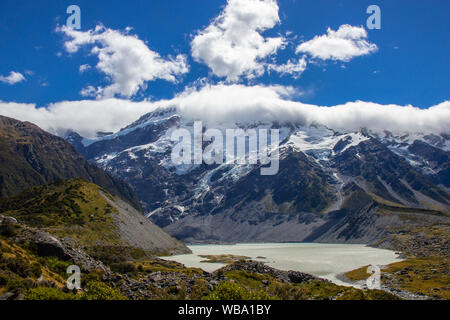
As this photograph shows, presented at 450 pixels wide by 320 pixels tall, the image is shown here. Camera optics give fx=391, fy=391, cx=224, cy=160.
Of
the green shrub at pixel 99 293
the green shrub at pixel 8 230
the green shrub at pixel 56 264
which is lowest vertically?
the green shrub at pixel 99 293

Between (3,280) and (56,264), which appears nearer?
(3,280)

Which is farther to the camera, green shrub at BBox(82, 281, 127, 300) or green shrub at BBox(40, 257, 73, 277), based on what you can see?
green shrub at BBox(40, 257, 73, 277)

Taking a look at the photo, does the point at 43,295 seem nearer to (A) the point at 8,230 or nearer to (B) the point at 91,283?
(B) the point at 91,283

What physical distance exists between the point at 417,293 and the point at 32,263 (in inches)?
4281

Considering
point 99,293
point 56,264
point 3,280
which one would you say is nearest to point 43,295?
point 3,280

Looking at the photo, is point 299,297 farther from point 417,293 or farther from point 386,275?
point 386,275

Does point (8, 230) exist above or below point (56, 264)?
above

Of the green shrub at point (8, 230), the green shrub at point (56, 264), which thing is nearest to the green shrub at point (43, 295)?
the green shrub at point (56, 264)

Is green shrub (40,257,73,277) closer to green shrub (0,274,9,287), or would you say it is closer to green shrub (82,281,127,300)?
green shrub (82,281,127,300)

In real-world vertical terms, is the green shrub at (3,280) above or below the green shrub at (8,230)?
below

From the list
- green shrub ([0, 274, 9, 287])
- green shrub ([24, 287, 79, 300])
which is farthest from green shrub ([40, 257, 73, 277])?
green shrub ([24, 287, 79, 300])

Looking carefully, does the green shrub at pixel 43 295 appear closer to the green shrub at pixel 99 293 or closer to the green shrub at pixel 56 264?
the green shrub at pixel 99 293

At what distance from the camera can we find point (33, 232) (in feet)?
278
